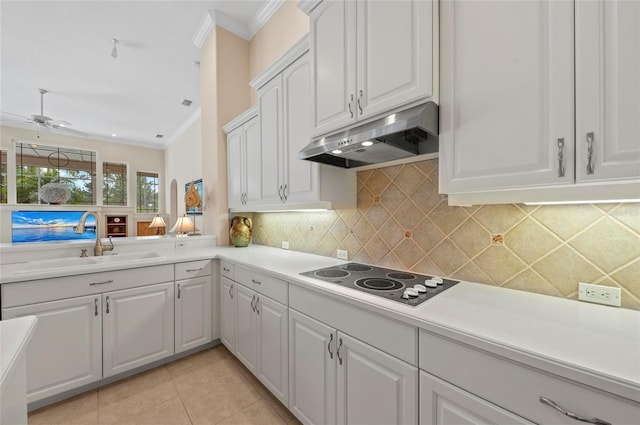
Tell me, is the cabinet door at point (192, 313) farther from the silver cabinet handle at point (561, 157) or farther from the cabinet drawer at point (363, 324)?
the silver cabinet handle at point (561, 157)

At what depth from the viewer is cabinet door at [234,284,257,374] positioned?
188 centimetres

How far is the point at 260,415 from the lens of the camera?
5.33ft

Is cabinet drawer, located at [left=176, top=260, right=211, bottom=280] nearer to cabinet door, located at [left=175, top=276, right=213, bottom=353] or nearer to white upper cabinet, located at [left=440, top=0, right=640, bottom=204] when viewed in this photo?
cabinet door, located at [left=175, top=276, right=213, bottom=353]

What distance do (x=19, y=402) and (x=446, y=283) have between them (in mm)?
1645

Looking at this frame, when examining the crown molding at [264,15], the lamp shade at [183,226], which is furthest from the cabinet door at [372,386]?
the crown molding at [264,15]

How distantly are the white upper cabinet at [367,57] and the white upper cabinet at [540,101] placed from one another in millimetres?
99

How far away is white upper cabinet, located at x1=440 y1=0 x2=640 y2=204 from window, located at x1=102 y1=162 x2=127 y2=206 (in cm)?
821

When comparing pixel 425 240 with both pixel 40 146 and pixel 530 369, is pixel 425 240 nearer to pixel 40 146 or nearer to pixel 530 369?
pixel 530 369

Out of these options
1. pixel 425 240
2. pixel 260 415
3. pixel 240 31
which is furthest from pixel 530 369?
pixel 240 31

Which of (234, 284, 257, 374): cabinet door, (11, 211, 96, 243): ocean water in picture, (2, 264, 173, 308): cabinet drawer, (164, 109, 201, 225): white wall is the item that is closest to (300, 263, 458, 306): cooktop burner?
(234, 284, 257, 374): cabinet door

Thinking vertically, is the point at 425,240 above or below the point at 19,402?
above

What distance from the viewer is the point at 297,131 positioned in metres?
1.87

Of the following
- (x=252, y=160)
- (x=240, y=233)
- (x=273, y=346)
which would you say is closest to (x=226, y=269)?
(x=240, y=233)

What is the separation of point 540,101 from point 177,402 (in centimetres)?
253
